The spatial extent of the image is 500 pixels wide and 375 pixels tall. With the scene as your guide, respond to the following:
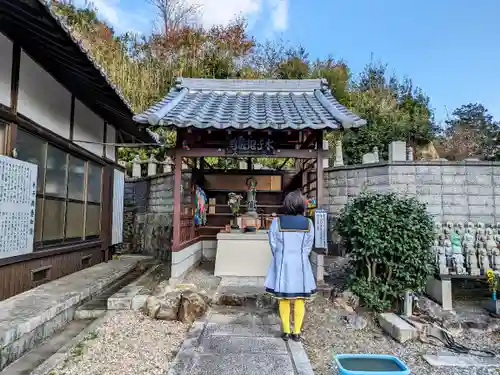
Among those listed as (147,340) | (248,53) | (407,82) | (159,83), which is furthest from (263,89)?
(407,82)

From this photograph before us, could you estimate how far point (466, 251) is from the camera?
252 inches

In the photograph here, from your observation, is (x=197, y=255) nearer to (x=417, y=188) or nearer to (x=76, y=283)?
(x=76, y=283)

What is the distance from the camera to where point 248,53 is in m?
19.3

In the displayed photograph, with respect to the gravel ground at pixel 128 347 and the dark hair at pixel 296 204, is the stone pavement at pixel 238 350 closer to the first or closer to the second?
the gravel ground at pixel 128 347

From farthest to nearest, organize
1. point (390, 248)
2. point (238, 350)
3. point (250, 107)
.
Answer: point (250, 107), point (390, 248), point (238, 350)

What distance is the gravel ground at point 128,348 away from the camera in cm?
341

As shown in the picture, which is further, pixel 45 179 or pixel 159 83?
pixel 159 83

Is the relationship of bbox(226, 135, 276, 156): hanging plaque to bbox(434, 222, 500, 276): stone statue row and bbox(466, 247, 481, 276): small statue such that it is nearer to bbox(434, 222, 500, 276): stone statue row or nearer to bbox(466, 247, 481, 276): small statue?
bbox(434, 222, 500, 276): stone statue row

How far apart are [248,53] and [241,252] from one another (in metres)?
15.1

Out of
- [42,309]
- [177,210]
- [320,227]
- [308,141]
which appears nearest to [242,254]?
[177,210]

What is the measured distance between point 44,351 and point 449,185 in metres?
8.58

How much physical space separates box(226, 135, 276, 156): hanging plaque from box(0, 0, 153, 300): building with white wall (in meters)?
2.53

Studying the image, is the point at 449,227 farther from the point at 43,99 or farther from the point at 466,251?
the point at 43,99

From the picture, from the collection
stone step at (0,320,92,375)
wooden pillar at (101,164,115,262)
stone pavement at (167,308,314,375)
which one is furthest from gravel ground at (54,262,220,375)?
Result: wooden pillar at (101,164,115,262)
